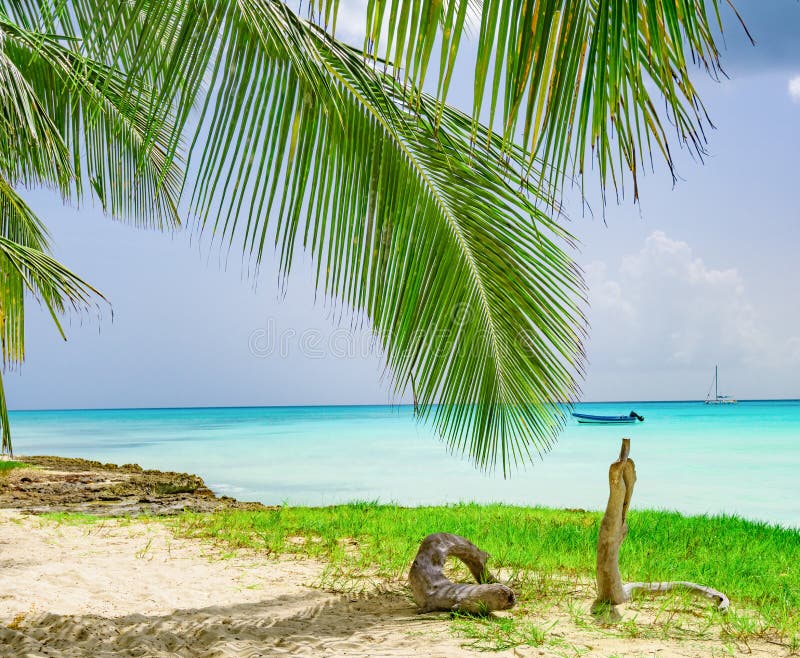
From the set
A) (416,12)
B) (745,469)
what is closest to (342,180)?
(416,12)

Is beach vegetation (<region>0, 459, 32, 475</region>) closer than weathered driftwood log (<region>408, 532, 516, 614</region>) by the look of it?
No

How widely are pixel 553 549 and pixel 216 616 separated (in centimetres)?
213

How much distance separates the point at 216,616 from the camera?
9.06 feet

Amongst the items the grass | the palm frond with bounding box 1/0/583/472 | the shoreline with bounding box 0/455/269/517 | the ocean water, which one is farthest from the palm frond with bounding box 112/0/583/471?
the grass

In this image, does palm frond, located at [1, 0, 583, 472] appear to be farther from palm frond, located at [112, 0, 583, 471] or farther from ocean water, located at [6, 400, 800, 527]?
ocean water, located at [6, 400, 800, 527]

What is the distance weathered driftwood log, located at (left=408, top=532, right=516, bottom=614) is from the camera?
9.08 ft

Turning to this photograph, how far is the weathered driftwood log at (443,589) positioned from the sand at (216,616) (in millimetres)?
69

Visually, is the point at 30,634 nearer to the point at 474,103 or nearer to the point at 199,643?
the point at 199,643

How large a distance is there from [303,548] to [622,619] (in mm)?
2119

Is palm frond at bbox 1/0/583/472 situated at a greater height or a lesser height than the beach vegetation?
greater

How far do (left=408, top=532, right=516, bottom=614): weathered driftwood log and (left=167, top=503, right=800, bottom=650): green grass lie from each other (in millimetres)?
166

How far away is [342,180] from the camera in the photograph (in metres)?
2.33

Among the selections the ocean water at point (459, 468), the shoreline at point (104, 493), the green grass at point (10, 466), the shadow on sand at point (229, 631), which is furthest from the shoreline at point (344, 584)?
the green grass at point (10, 466)

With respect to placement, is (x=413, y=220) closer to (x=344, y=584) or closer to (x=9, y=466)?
(x=344, y=584)
